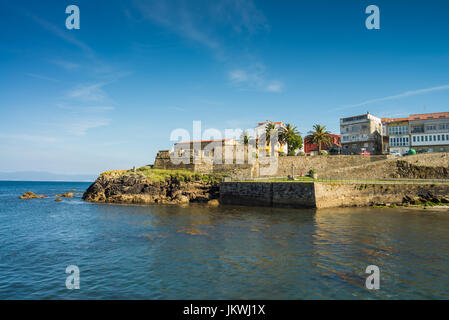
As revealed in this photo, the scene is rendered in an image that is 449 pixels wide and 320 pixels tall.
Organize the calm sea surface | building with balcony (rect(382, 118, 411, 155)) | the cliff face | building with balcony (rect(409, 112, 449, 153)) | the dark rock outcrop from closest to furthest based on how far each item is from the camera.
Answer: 1. the calm sea surface
2. the dark rock outcrop
3. the cliff face
4. building with balcony (rect(409, 112, 449, 153))
5. building with balcony (rect(382, 118, 411, 155))

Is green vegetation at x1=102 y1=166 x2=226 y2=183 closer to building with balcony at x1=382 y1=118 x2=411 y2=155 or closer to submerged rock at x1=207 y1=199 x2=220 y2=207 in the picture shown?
submerged rock at x1=207 y1=199 x2=220 y2=207

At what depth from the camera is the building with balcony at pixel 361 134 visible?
2662 inches

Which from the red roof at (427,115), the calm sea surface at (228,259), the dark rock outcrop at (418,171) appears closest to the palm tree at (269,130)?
the dark rock outcrop at (418,171)

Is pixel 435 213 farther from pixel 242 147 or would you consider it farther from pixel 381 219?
pixel 242 147

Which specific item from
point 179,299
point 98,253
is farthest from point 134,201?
point 179,299

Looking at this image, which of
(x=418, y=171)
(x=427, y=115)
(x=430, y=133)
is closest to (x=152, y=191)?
(x=418, y=171)

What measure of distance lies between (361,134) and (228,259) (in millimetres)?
63598

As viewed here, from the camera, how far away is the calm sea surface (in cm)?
1185

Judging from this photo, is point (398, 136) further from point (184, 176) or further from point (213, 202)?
point (184, 176)

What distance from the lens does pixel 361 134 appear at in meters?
68.9

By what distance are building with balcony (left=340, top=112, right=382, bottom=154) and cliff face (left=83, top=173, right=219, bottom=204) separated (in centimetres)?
3825

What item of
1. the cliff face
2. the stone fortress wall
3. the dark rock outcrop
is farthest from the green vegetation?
the dark rock outcrop

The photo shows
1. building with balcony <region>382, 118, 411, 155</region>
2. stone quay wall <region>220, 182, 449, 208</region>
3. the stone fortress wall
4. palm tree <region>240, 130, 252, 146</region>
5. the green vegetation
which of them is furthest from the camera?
palm tree <region>240, 130, 252, 146</region>
